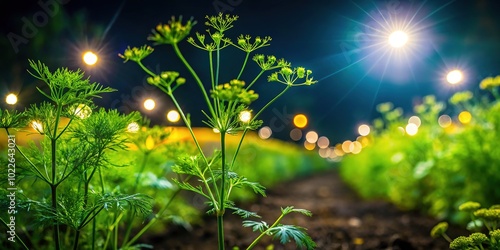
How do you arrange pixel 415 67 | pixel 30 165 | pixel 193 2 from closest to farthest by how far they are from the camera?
1. pixel 30 165
2. pixel 193 2
3. pixel 415 67

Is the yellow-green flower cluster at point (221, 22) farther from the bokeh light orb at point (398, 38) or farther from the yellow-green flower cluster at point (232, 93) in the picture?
the bokeh light orb at point (398, 38)

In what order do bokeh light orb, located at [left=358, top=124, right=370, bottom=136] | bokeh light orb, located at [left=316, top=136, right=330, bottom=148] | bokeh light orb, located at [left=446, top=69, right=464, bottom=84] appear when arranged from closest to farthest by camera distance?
bokeh light orb, located at [left=446, top=69, right=464, bottom=84] < bokeh light orb, located at [left=358, top=124, right=370, bottom=136] < bokeh light orb, located at [left=316, top=136, right=330, bottom=148]

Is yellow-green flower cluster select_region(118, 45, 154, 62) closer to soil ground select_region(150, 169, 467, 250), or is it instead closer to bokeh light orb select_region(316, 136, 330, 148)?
soil ground select_region(150, 169, 467, 250)


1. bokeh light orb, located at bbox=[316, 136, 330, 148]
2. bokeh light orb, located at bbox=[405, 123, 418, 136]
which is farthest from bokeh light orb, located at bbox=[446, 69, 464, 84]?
bokeh light orb, located at bbox=[316, 136, 330, 148]

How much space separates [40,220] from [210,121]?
0.88 meters

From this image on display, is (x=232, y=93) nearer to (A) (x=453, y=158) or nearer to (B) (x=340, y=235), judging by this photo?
(B) (x=340, y=235)

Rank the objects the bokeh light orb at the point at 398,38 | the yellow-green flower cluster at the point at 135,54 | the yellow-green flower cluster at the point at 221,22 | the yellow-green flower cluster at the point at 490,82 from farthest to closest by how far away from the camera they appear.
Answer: the bokeh light orb at the point at 398,38 < the yellow-green flower cluster at the point at 490,82 < the yellow-green flower cluster at the point at 221,22 < the yellow-green flower cluster at the point at 135,54

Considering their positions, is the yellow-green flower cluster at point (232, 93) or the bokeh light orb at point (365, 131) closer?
the yellow-green flower cluster at point (232, 93)

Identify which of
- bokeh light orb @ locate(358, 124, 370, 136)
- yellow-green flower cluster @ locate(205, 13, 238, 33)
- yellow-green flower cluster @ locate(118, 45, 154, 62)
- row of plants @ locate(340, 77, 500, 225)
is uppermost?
bokeh light orb @ locate(358, 124, 370, 136)

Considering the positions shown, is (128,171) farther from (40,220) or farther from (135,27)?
(135,27)

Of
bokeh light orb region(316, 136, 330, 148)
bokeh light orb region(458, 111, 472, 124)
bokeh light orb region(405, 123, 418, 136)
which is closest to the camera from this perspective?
bokeh light orb region(458, 111, 472, 124)

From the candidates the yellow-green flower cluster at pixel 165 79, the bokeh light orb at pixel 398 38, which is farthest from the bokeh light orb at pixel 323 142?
the yellow-green flower cluster at pixel 165 79

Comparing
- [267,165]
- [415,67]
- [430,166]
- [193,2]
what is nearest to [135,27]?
[193,2]

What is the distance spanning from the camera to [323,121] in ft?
179
